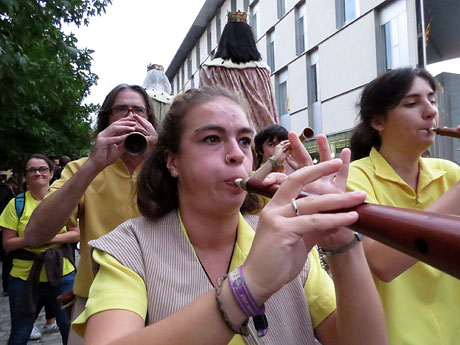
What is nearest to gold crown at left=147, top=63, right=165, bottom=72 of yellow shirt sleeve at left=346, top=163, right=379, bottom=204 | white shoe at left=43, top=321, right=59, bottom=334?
yellow shirt sleeve at left=346, top=163, right=379, bottom=204

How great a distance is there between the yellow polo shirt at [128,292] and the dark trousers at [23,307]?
2782 millimetres

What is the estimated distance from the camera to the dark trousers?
3680 millimetres

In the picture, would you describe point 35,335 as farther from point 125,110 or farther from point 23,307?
point 125,110

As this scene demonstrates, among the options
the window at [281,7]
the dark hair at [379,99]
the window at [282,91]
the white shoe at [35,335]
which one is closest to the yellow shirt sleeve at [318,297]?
the dark hair at [379,99]

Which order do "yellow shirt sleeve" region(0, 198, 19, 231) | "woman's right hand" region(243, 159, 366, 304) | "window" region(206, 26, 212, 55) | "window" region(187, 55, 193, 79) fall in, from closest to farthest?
"woman's right hand" region(243, 159, 366, 304)
"yellow shirt sleeve" region(0, 198, 19, 231)
"window" region(206, 26, 212, 55)
"window" region(187, 55, 193, 79)

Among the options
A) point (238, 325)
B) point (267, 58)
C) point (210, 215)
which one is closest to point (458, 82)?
point (210, 215)

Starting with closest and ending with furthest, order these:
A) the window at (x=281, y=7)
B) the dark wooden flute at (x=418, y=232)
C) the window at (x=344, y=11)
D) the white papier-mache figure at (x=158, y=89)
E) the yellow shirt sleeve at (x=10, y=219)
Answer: the dark wooden flute at (x=418, y=232)
the white papier-mache figure at (x=158, y=89)
the yellow shirt sleeve at (x=10, y=219)
the window at (x=344, y=11)
the window at (x=281, y=7)

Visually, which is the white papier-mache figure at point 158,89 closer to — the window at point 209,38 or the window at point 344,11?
the window at point 344,11

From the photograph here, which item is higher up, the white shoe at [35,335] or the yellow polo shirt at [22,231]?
the yellow polo shirt at [22,231]

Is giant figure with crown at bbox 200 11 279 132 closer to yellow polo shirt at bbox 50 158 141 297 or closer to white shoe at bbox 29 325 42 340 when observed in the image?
yellow polo shirt at bbox 50 158 141 297

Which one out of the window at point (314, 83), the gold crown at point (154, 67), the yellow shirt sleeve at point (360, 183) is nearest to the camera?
the yellow shirt sleeve at point (360, 183)

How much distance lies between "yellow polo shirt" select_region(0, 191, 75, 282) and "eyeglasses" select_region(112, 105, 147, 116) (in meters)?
2.14

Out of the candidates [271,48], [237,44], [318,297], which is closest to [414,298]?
[318,297]

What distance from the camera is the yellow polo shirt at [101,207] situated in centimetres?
222
